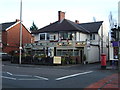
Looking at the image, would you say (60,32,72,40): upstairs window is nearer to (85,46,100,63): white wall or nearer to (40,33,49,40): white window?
(40,33,49,40): white window

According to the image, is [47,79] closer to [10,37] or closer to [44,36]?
[44,36]

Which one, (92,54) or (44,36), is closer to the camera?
(92,54)

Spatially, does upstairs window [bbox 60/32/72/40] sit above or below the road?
above

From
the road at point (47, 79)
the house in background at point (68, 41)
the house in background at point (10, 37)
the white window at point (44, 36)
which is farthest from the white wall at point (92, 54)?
the house in background at point (10, 37)

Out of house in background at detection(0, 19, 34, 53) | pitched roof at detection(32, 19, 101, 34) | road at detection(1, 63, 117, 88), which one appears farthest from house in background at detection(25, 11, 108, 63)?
road at detection(1, 63, 117, 88)

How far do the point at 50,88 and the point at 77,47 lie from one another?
21.5 meters

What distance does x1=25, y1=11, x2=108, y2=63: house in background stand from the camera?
30.3 m

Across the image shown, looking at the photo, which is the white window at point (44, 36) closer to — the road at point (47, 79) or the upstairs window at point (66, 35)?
the upstairs window at point (66, 35)

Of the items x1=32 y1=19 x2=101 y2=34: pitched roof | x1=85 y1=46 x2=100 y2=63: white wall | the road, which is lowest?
the road

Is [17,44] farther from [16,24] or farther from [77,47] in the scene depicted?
[77,47]

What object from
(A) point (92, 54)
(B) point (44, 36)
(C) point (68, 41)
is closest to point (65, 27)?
(C) point (68, 41)

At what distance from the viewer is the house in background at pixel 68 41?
3034 cm

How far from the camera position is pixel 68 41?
32.4 metres

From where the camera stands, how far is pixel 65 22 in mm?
37375
